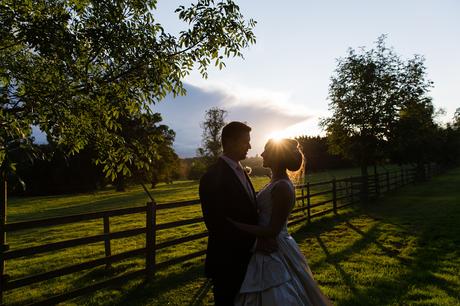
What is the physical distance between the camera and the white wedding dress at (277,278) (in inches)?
136

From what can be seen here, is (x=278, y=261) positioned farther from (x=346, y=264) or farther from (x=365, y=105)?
(x=365, y=105)

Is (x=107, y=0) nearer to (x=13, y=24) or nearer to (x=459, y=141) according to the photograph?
(x=13, y=24)

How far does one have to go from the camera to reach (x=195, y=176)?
288 ft

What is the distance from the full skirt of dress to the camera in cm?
345

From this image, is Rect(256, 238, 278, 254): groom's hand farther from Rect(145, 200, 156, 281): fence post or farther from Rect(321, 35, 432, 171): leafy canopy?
Rect(321, 35, 432, 171): leafy canopy

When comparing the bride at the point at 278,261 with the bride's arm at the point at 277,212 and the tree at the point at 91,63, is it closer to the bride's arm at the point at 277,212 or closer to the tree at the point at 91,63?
the bride's arm at the point at 277,212

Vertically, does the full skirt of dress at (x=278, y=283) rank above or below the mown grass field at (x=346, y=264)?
above

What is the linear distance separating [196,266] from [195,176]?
7896cm

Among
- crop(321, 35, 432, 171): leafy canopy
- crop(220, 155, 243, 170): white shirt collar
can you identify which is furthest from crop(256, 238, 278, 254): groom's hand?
crop(321, 35, 432, 171): leafy canopy

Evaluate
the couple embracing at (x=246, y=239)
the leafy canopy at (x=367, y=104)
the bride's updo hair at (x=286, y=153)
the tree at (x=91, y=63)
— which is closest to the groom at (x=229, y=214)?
the couple embracing at (x=246, y=239)

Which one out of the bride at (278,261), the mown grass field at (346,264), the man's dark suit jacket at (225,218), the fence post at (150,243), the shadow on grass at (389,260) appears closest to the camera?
the man's dark suit jacket at (225,218)

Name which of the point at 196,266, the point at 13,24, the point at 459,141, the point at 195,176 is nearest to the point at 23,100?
the point at 13,24

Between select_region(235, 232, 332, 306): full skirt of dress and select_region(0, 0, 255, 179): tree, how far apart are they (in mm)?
2802

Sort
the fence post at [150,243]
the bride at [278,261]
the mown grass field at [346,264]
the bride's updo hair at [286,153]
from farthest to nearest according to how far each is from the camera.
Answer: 1. the fence post at [150,243]
2. the mown grass field at [346,264]
3. the bride's updo hair at [286,153]
4. the bride at [278,261]
